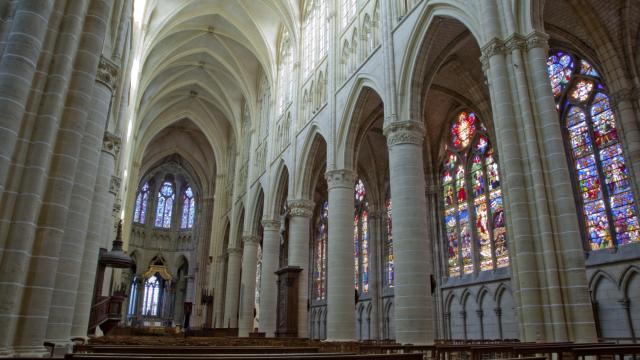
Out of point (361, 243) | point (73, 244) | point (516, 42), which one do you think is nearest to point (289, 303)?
point (361, 243)

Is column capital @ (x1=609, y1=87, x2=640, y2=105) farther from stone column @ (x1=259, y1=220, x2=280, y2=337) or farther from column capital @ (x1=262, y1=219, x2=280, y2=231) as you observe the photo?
stone column @ (x1=259, y1=220, x2=280, y2=337)

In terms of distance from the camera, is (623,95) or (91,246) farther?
(623,95)

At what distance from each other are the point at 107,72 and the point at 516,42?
784cm

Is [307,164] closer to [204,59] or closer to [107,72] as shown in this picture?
[107,72]

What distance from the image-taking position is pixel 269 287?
2150 cm

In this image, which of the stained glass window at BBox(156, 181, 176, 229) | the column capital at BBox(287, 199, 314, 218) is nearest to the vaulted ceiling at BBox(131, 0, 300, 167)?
the column capital at BBox(287, 199, 314, 218)

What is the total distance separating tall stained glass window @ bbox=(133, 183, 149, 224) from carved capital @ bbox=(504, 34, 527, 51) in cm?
4162

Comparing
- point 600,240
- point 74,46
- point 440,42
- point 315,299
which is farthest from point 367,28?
point 315,299

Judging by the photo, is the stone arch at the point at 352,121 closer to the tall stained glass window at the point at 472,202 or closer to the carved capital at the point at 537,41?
the tall stained glass window at the point at 472,202

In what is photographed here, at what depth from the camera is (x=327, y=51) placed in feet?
60.2

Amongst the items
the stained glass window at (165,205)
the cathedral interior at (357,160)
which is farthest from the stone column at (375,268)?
the stained glass window at (165,205)

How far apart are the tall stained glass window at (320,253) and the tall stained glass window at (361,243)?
370cm

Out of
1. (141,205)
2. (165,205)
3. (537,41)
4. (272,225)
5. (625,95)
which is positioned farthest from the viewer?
(165,205)

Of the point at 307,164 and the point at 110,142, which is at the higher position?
the point at 307,164
